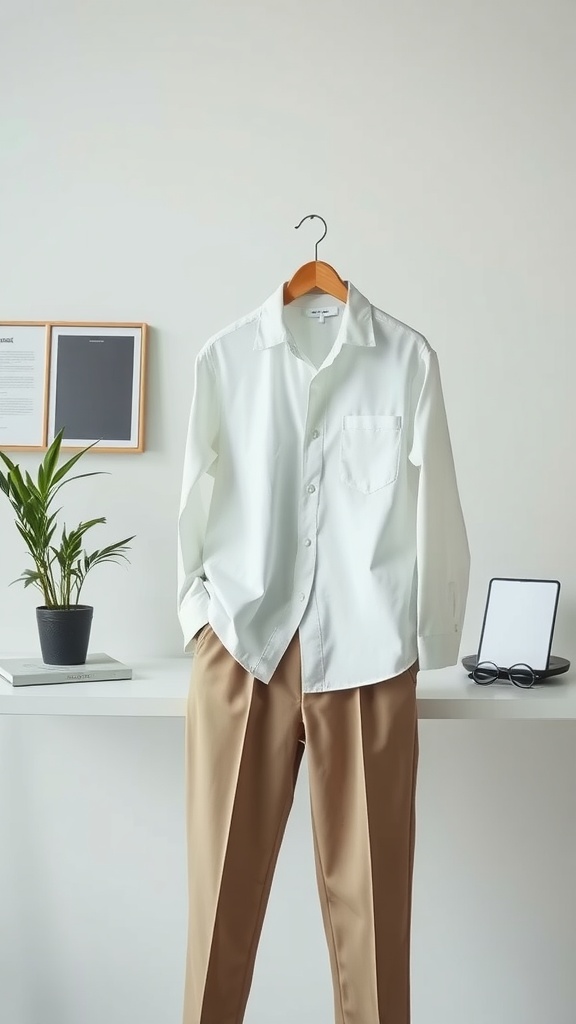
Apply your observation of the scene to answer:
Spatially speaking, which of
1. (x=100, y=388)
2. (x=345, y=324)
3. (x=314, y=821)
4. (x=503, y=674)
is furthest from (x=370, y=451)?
(x=100, y=388)

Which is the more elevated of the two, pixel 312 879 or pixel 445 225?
pixel 445 225

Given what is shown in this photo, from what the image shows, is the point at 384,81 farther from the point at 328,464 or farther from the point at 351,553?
the point at 351,553

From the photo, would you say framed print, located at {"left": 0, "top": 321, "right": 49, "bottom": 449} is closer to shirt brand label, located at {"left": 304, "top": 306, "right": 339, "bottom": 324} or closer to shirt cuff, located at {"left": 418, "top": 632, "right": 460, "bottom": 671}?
shirt brand label, located at {"left": 304, "top": 306, "right": 339, "bottom": 324}

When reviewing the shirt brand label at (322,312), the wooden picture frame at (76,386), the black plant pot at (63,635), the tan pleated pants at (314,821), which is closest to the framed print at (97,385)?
the wooden picture frame at (76,386)

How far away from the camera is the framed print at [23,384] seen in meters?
2.27

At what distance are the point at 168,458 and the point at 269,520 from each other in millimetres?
632

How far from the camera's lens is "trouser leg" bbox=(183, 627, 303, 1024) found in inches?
63.8

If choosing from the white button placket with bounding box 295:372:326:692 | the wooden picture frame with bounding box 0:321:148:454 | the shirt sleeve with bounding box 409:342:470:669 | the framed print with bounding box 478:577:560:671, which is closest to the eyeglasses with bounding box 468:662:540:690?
the framed print with bounding box 478:577:560:671

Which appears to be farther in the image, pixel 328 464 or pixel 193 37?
pixel 193 37

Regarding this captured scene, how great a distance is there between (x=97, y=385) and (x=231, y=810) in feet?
3.63

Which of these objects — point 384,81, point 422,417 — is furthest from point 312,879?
point 384,81

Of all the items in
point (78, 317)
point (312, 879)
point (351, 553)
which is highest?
point (78, 317)

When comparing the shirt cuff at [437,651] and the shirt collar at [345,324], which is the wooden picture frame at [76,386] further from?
the shirt cuff at [437,651]

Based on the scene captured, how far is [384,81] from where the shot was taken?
7.34 feet
